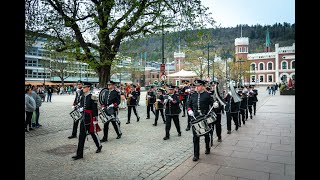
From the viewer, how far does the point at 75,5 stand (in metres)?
13.6

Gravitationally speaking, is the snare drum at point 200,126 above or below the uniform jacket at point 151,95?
below

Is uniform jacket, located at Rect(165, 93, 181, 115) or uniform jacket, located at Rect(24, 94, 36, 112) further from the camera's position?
uniform jacket, located at Rect(24, 94, 36, 112)

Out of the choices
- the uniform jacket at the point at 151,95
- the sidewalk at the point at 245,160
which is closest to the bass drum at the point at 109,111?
the sidewalk at the point at 245,160

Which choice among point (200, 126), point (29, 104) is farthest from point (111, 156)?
point (29, 104)

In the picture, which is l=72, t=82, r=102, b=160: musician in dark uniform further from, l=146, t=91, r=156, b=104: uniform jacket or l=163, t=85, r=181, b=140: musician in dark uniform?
l=146, t=91, r=156, b=104: uniform jacket

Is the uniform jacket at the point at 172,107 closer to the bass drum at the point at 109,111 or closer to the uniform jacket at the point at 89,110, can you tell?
the bass drum at the point at 109,111

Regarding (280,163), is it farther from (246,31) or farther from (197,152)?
(246,31)

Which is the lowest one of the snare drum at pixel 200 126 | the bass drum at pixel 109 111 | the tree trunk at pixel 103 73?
the snare drum at pixel 200 126

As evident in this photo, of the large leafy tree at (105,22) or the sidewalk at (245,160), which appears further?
the large leafy tree at (105,22)

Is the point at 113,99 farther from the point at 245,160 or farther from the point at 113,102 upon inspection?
the point at 245,160

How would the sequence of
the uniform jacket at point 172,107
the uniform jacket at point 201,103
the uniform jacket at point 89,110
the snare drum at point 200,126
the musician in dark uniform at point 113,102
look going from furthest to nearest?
the uniform jacket at point 172,107 → the musician in dark uniform at point 113,102 → the uniform jacket at point 201,103 → the uniform jacket at point 89,110 → the snare drum at point 200,126

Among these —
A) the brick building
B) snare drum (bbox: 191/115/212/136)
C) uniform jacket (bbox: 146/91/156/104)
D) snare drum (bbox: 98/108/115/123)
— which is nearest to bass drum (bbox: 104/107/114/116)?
snare drum (bbox: 98/108/115/123)

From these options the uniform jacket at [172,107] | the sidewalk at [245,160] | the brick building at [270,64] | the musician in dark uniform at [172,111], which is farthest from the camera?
the brick building at [270,64]
